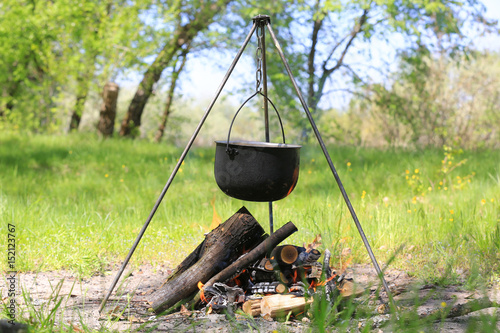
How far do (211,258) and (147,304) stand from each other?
0.47 metres

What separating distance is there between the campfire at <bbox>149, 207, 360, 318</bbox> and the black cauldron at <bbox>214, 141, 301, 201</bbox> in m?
0.21

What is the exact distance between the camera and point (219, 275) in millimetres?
2535

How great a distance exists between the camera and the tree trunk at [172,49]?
9117 mm

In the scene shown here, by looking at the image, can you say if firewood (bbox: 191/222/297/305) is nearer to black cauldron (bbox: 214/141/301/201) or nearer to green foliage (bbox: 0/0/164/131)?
black cauldron (bbox: 214/141/301/201)

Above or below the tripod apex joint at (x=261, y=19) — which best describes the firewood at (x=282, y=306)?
below

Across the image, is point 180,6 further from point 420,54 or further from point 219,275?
point 219,275

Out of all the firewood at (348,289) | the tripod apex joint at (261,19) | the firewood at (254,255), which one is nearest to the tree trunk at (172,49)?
the tripod apex joint at (261,19)

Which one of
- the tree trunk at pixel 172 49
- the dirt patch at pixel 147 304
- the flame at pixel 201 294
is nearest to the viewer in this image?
the dirt patch at pixel 147 304

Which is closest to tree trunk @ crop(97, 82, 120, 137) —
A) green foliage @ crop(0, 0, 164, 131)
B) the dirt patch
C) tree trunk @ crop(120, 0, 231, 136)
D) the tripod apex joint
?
green foliage @ crop(0, 0, 164, 131)

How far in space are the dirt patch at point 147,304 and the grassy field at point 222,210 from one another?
0.15m

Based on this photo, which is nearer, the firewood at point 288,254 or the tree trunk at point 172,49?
the firewood at point 288,254

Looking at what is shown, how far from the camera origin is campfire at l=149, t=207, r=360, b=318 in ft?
7.76

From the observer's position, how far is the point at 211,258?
2605 millimetres

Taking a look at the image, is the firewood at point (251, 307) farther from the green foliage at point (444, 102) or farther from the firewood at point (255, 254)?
the green foliage at point (444, 102)
